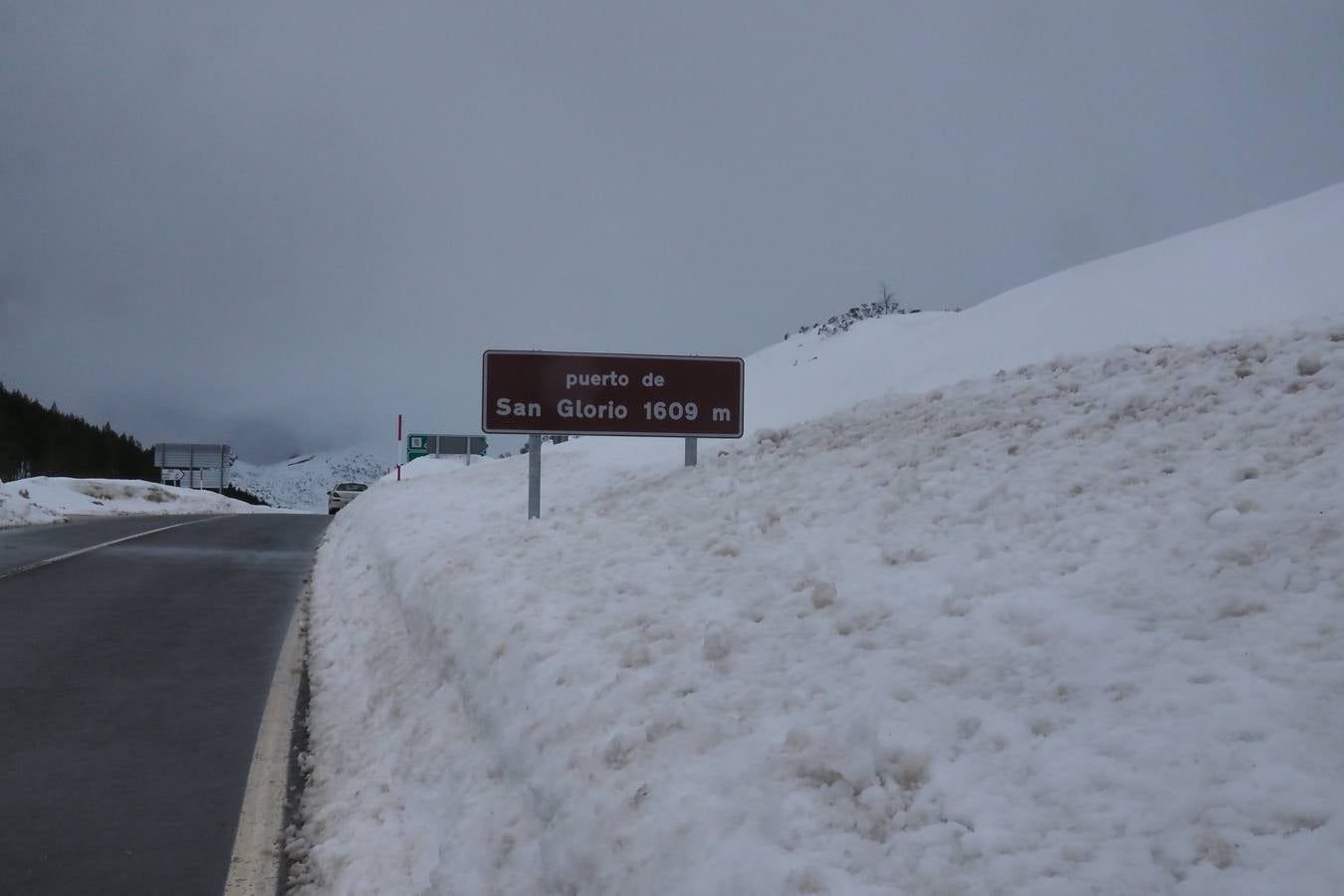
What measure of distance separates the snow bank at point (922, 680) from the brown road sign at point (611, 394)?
352 centimetres

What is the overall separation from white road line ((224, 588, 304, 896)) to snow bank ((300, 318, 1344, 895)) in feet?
0.71

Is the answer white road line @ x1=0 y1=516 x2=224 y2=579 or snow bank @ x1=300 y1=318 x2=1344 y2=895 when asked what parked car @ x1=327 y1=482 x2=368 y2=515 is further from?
snow bank @ x1=300 y1=318 x2=1344 y2=895

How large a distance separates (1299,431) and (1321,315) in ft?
11.2

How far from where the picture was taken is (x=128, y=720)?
6301 millimetres

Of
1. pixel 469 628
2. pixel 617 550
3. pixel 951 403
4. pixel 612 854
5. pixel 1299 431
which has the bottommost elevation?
pixel 612 854

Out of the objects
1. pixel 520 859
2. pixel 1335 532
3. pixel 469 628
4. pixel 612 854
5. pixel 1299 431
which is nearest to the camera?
pixel 612 854

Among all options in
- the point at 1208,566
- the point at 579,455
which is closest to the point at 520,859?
the point at 1208,566

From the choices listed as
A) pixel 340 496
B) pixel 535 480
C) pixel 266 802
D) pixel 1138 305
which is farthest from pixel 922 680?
pixel 340 496

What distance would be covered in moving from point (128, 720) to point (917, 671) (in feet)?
17.3

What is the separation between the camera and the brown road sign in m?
11.4

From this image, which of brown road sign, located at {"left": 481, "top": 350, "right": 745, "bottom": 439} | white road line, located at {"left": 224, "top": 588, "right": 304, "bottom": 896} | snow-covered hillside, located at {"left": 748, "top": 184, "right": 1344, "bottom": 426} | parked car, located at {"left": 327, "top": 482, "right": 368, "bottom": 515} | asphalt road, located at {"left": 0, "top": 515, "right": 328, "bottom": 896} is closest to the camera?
white road line, located at {"left": 224, "top": 588, "right": 304, "bottom": 896}

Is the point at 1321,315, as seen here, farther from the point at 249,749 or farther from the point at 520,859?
the point at 249,749

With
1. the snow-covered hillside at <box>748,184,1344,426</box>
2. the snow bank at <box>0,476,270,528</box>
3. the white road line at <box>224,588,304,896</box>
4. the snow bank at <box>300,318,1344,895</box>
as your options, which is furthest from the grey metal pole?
the snow bank at <box>0,476,270,528</box>

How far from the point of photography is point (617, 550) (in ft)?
24.4
